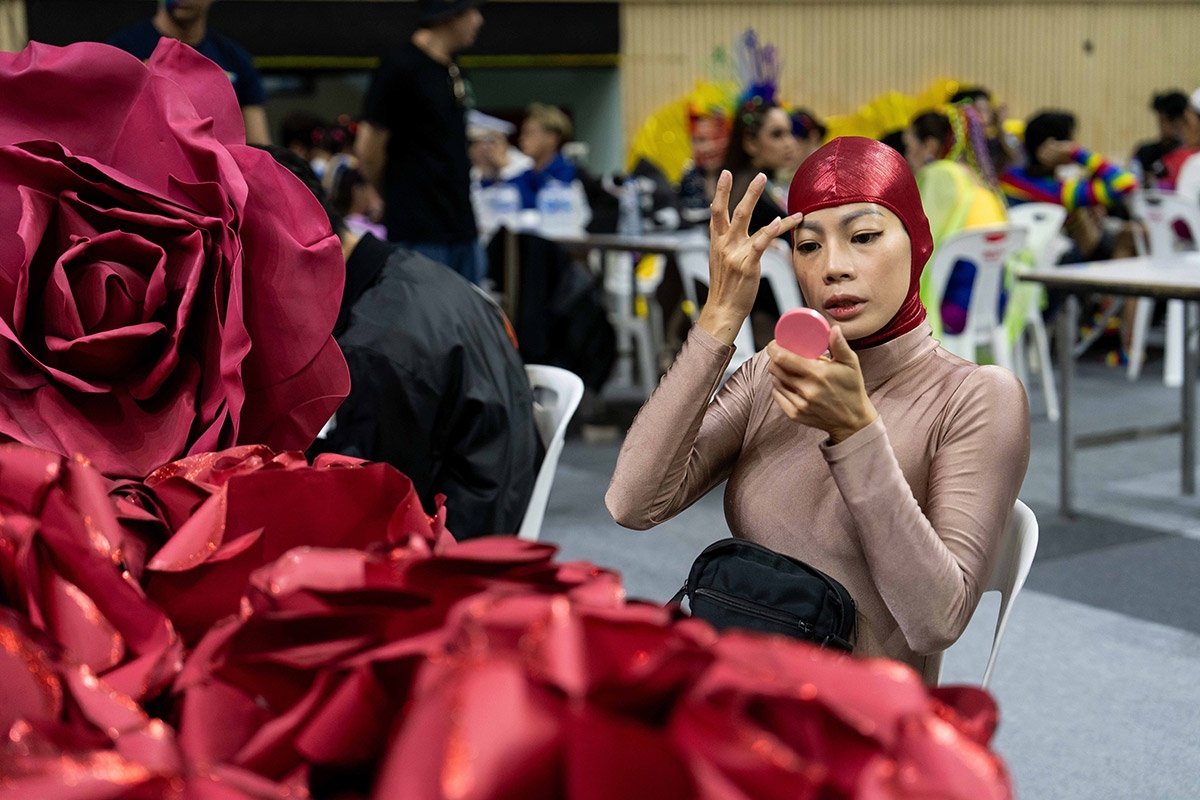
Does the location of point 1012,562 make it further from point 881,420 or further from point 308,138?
point 308,138

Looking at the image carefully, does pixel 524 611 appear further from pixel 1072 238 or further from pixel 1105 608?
pixel 1072 238

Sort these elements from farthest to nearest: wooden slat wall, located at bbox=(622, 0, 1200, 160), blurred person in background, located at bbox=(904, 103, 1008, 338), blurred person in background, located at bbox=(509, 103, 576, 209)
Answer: wooden slat wall, located at bbox=(622, 0, 1200, 160) → blurred person in background, located at bbox=(509, 103, 576, 209) → blurred person in background, located at bbox=(904, 103, 1008, 338)

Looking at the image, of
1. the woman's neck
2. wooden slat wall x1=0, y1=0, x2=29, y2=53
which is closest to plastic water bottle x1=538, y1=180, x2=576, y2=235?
the woman's neck

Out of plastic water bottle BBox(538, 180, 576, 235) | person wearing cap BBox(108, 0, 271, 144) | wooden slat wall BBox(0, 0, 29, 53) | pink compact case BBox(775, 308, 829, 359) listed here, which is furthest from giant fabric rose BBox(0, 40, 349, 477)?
wooden slat wall BBox(0, 0, 29, 53)

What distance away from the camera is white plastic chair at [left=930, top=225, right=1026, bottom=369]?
4875 mm

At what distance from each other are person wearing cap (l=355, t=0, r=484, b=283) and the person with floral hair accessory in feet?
10.1

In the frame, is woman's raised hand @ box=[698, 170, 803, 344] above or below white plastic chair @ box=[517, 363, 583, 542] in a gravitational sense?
above

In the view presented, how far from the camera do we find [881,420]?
1025mm

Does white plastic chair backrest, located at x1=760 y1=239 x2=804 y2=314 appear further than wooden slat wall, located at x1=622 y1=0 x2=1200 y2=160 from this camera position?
No

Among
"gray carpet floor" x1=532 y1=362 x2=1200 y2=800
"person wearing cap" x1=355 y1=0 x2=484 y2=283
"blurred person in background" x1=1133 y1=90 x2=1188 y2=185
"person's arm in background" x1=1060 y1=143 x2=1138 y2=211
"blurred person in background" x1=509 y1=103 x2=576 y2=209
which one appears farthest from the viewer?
"blurred person in background" x1=1133 y1=90 x2=1188 y2=185

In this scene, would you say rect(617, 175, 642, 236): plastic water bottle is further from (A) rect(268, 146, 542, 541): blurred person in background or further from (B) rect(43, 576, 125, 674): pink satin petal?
(B) rect(43, 576, 125, 674): pink satin petal

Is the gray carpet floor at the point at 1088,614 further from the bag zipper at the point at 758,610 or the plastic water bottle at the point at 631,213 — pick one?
the plastic water bottle at the point at 631,213

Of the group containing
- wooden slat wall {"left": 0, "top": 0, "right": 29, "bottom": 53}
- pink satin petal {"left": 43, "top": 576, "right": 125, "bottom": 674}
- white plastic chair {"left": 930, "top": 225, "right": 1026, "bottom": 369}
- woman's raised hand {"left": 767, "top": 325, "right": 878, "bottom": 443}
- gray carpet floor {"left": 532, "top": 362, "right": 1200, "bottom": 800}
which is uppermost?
wooden slat wall {"left": 0, "top": 0, "right": 29, "bottom": 53}

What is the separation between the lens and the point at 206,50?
3422 mm
